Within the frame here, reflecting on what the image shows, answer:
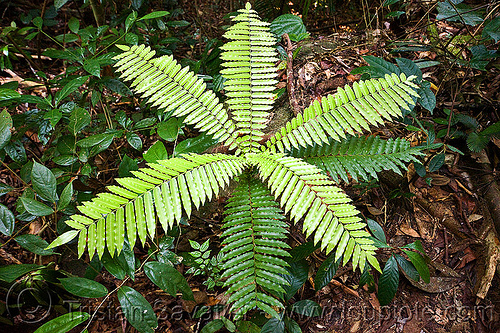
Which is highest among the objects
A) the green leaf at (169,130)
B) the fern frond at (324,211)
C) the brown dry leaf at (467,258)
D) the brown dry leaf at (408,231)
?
the green leaf at (169,130)

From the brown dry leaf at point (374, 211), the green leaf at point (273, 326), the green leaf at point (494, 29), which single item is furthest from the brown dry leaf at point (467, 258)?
the green leaf at point (494, 29)

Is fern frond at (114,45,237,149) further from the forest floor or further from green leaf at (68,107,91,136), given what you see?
the forest floor

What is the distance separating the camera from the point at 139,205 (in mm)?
1364

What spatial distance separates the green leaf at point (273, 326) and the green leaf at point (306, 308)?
14 cm

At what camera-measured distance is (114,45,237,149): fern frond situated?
183 cm

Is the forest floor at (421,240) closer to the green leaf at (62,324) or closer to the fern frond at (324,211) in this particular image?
Result: the green leaf at (62,324)

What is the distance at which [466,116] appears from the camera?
219cm

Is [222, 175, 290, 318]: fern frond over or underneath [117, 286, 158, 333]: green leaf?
over

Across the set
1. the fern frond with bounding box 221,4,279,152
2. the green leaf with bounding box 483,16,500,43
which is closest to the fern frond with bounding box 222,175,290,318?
the fern frond with bounding box 221,4,279,152

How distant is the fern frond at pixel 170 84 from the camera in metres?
1.83

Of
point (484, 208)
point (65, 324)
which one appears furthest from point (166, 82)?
point (484, 208)

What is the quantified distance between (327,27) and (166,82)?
235 cm

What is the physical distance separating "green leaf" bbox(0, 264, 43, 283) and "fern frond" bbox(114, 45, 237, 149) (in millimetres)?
1085

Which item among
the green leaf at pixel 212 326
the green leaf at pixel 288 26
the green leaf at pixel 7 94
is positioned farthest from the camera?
the green leaf at pixel 288 26
